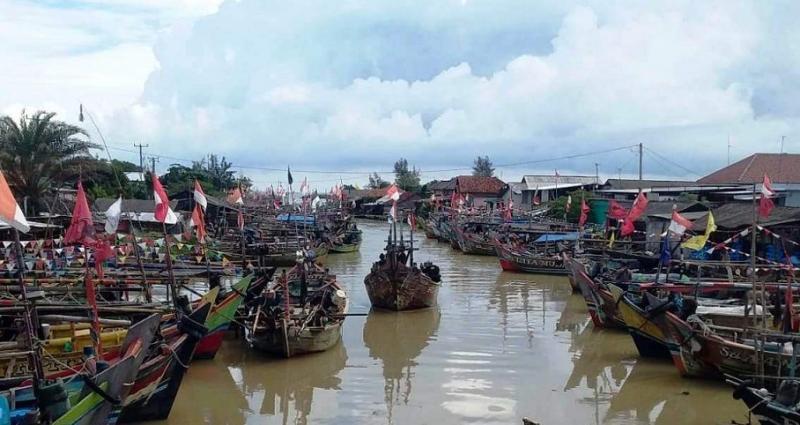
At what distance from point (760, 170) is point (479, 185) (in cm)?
3319

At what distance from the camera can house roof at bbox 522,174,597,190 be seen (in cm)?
5062

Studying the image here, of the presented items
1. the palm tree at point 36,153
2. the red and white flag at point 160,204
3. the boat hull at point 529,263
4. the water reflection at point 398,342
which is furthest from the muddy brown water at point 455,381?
the palm tree at point 36,153

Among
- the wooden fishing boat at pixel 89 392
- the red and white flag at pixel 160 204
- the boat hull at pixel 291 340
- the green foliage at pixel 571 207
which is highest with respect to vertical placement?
the red and white flag at pixel 160 204

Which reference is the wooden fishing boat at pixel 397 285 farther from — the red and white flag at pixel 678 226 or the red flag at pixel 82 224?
the red flag at pixel 82 224

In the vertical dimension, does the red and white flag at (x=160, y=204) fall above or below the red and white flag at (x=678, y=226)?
above

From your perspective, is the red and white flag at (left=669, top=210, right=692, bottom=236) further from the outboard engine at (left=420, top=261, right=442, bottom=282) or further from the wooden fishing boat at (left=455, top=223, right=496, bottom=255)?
the wooden fishing boat at (left=455, top=223, right=496, bottom=255)

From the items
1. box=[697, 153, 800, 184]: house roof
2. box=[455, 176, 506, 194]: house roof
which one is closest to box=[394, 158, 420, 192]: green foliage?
box=[455, 176, 506, 194]: house roof

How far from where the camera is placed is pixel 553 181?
53031 millimetres

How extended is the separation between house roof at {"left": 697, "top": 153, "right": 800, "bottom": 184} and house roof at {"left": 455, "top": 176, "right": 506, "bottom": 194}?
28454mm

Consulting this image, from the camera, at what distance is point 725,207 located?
86.3 feet

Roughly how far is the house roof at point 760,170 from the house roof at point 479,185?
2845cm

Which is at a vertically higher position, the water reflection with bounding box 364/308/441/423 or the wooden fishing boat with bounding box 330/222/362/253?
the wooden fishing boat with bounding box 330/222/362/253

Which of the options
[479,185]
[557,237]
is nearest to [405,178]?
[479,185]

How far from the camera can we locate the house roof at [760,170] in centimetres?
2930
